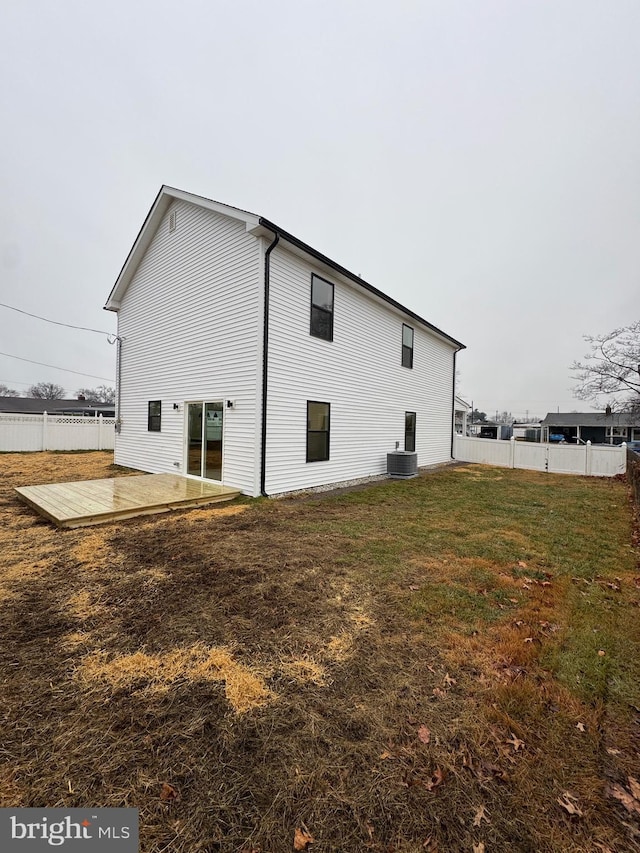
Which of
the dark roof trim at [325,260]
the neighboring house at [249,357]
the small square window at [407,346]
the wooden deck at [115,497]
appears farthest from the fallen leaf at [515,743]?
the small square window at [407,346]

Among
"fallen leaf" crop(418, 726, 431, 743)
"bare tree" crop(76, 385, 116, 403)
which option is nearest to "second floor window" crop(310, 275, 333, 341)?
"fallen leaf" crop(418, 726, 431, 743)

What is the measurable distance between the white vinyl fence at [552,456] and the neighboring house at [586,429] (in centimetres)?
2642

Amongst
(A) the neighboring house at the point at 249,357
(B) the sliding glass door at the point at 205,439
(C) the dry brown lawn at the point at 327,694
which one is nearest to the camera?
(C) the dry brown lawn at the point at 327,694

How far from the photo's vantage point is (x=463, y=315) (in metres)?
24.1

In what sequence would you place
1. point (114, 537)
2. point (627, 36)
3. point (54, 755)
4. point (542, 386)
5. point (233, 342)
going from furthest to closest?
1. point (542, 386)
2. point (627, 36)
3. point (233, 342)
4. point (114, 537)
5. point (54, 755)

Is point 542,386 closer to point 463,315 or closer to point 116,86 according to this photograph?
point 463,315

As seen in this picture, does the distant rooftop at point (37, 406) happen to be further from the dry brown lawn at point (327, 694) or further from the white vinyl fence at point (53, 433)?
the dry brown lawn at point (327, 694)

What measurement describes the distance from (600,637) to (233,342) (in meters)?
7.78

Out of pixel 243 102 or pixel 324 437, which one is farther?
pixel 243 102

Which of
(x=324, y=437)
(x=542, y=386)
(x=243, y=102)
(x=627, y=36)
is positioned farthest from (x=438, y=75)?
(x=542, y=386)

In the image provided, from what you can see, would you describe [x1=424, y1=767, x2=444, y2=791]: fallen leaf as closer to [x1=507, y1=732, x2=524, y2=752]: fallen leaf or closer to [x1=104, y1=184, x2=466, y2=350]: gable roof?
[x1=507, y1=732, x2=524, y2=752]: fallen leaf

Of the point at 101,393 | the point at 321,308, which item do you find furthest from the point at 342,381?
the point at 101,393

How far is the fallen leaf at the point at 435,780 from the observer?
1.58 meters

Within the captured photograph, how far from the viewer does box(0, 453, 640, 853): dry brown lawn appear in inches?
57.9
